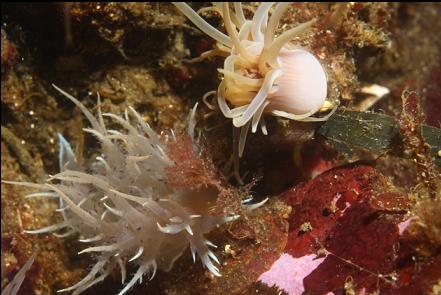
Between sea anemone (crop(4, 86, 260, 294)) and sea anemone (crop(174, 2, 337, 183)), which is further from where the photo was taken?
sea anemone (crop(4, 86, 260, 294))

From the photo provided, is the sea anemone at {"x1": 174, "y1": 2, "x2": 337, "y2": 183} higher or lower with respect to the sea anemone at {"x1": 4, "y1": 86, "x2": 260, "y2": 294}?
higher

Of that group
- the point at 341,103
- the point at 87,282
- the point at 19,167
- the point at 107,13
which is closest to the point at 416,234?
the point at 341,103

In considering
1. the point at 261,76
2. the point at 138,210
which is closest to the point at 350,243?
the point at 261,76

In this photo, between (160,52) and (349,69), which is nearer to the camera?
(349,69)

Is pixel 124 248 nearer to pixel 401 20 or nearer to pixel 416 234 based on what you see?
pixel 416 234

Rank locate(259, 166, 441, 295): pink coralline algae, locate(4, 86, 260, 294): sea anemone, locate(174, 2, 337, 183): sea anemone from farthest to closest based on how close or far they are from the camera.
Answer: locate(4, 86, 260, 294): sea anemone, locate(174, 2, 337, 183): sea anemone, locate(259, 166, 441, 295): pink coralline algae

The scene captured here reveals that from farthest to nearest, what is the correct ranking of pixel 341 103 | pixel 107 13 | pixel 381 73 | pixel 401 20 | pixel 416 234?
pixel 401 20 → pixel 381 73 → pixel 107 13 → pixel 341 103 → pixel 416 234
